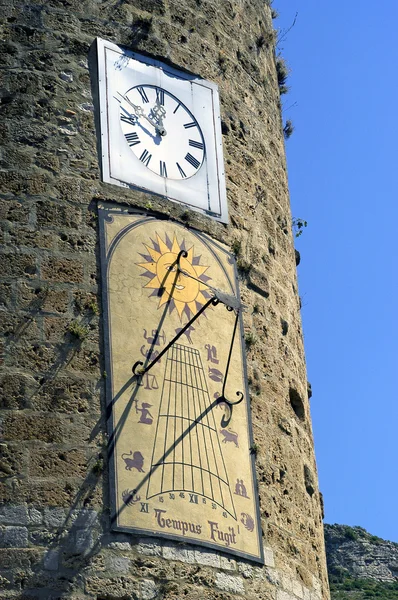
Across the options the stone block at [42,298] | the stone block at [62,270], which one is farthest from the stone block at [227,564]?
the stone block at [62,270]

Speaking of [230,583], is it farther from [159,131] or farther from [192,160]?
[159,131]

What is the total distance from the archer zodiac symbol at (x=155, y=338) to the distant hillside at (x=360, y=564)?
401 inches

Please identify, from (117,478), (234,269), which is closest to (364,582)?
(234,269)

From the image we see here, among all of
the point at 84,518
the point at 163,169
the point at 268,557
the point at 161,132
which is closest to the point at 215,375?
the point at 268,557

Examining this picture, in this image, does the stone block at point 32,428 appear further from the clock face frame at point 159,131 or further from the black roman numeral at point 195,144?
the black roman numeral at point 195,144

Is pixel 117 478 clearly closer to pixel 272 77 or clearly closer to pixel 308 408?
pixel 308 408

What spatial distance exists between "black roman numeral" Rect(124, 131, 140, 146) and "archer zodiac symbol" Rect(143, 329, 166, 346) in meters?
1.91

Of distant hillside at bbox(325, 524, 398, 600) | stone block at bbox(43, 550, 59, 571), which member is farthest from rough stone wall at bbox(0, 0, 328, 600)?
distant hillside at bbox(325, 524, 398, 600)

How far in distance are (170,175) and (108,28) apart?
1530 millimetres

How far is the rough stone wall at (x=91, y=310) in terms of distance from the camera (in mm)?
10781

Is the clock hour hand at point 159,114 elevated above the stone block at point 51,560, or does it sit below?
above

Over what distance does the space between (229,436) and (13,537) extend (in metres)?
2.12

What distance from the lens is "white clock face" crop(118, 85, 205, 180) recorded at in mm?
13047

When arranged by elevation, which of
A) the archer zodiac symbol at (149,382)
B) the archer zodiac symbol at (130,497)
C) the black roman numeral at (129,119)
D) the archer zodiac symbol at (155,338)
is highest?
the black roman numeral at (129,119)
